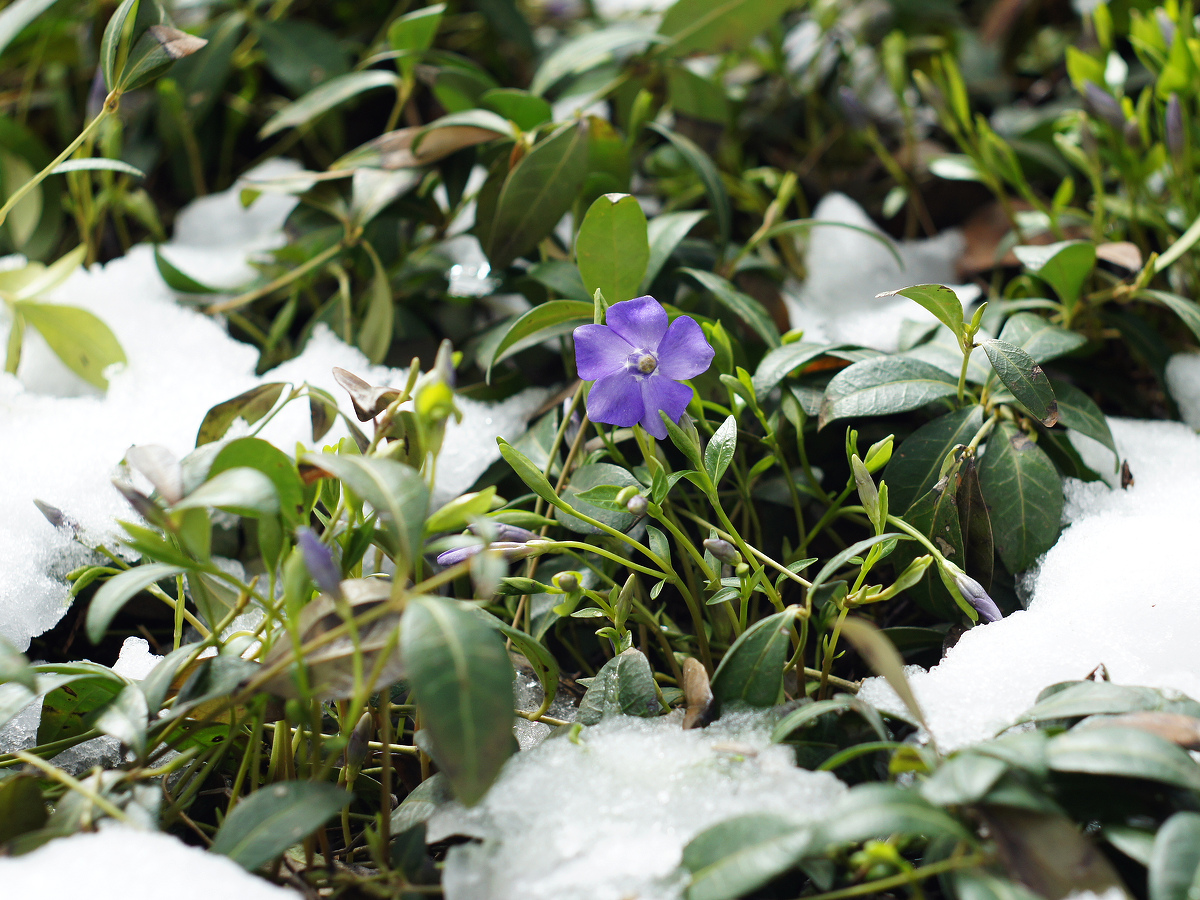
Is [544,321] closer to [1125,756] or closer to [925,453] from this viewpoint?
[925,453]

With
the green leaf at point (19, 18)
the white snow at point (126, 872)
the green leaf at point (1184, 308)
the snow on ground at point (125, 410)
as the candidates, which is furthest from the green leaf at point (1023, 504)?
the green leaf at point (19, 18)

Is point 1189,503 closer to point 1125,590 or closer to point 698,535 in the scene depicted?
point 1125,590

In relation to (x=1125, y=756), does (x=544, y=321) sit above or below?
above

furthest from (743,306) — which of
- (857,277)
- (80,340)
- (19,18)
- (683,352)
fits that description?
(19,18)

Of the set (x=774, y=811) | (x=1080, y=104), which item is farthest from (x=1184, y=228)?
(x=774, y=811)

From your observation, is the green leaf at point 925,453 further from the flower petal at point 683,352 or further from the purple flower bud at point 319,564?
the purple flower bud at point 319,564

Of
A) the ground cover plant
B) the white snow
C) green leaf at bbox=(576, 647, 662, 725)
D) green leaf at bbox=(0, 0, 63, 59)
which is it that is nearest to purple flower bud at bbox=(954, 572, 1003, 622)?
the ground cover plant
